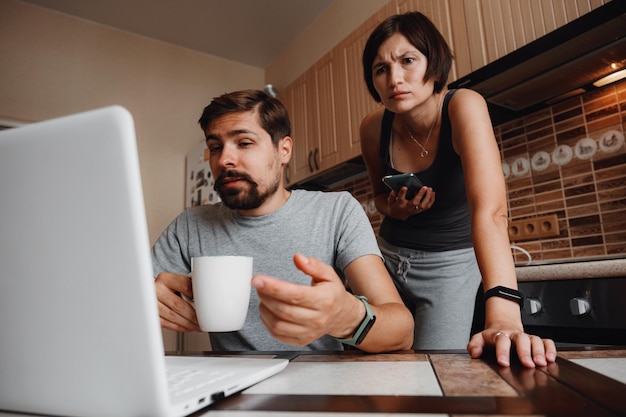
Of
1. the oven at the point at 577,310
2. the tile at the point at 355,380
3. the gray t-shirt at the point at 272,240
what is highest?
the gray t-shirt at the point at 272,240

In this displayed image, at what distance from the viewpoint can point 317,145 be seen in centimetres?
265

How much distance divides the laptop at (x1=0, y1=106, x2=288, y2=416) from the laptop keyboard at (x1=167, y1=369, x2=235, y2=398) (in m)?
0.02

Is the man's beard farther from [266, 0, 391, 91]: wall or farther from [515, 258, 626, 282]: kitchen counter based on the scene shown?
[266, 0, 391, 91]: wall

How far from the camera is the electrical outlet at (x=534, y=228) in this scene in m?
1.64

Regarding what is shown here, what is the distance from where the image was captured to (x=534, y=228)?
1.70 meters

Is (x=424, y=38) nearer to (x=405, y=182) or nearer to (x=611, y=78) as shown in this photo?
(x=405, y=182)

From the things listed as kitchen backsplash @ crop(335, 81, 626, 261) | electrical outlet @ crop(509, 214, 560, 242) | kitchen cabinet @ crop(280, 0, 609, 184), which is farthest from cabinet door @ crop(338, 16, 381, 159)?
electrical outlet @ crop(509, 214, 560, 242)

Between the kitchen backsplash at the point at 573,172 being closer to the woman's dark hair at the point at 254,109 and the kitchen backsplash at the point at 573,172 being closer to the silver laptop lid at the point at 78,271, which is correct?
the woman's dark hair at the point at 254,109

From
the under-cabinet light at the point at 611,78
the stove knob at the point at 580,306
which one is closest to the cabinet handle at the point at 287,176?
the under-cabinet light at the point at 611,78

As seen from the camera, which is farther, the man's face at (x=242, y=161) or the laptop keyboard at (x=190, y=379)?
the man's face at (x=242, y=161)

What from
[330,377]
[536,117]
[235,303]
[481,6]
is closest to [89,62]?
[481,6]

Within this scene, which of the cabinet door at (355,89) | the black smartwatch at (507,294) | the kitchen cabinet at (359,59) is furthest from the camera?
the cabinet door at (355,89)

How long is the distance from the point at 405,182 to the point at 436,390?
31.7 inches

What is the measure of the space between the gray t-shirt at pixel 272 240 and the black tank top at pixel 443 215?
0.24m
